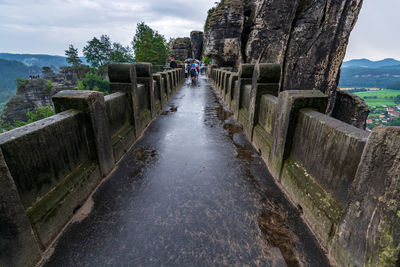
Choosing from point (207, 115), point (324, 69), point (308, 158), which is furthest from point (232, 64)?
point (308, 158)

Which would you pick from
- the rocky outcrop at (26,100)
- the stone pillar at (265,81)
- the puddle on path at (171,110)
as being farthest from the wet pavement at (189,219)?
the rocky outcrop at (26,100)

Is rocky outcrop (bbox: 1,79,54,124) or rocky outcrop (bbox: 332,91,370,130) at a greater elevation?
rocky outcrop (bbox: 332,91,370,130)

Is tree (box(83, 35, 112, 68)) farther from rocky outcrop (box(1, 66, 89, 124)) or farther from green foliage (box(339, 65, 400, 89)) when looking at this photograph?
green foliage (box(339, 65, 400, 89))

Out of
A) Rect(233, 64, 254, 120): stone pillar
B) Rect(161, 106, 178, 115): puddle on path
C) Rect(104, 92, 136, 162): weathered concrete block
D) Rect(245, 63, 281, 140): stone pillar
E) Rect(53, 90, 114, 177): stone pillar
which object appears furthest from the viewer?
Rect(161, 106, 178, 115): puddle on path

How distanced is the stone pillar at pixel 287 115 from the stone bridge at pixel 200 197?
0.02 m

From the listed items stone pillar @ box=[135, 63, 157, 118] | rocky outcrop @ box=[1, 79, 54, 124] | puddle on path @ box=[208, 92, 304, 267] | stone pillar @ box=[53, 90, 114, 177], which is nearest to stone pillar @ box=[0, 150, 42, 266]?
stone pillar @ box=[53, 90, 114, 177]

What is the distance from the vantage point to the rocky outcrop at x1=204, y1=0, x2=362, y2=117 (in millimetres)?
20984

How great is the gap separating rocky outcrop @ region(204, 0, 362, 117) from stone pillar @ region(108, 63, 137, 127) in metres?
24.0

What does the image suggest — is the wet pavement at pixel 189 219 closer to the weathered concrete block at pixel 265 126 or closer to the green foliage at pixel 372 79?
the weathered concrete block at pixel 265 126

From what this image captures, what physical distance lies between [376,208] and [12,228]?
2.78 metres

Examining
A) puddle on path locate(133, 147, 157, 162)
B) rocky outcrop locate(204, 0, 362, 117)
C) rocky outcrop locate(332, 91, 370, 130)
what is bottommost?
rocky outcrop locate(332, 91, 370, 130)

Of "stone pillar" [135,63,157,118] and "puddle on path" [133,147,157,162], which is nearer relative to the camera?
"puddle on path" [133,147,157,162]

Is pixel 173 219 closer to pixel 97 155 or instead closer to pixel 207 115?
pixel 97 155

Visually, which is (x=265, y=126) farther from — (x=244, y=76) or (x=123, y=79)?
(x=123, y=79)
